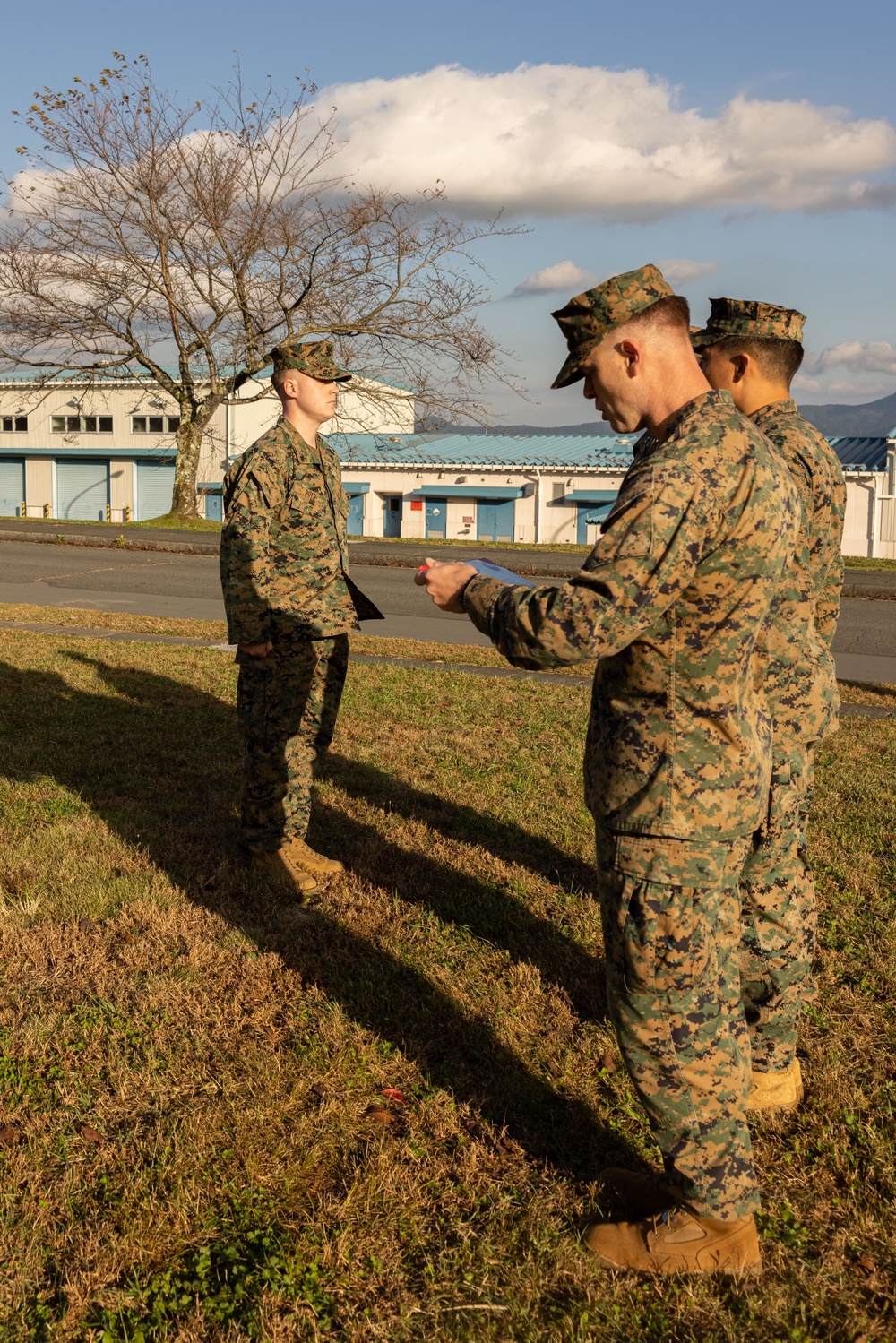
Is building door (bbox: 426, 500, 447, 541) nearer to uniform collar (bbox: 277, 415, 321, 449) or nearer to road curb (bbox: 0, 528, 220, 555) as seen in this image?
road curb (bbox: 0, 528, 220, 555)

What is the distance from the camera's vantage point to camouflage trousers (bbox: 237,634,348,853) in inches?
185

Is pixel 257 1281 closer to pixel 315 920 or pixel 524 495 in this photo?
pixel 315 920

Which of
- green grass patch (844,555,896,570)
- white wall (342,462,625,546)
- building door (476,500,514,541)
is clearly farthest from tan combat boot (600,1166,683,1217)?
building door (476,500,514,541)

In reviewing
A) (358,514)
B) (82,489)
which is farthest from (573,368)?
(82,489)

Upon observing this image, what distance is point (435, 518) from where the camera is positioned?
45.2 metres

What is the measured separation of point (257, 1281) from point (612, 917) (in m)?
1.13

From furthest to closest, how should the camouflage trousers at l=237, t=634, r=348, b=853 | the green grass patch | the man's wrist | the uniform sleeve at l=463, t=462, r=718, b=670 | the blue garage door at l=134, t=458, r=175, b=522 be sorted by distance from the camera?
the blue garage door at l=134, t=458, r=175, b=522, the green grass patch, the camouflage trousers at l=237, t=634, r=348, b=853, the man's wrist, the uniform sleeve at l=463, t=462, r=718, b=670

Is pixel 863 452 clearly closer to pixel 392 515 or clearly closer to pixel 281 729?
pixel 392 515

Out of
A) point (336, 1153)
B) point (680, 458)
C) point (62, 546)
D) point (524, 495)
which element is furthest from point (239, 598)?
point (524, 495)

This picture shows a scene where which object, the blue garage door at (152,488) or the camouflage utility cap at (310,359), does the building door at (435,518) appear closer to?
the blue garage door at (152,488)

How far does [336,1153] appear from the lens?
2865 mm

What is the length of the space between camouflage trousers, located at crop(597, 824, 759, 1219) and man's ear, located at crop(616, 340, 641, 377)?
0.99 m

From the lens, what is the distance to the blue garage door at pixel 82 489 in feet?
169

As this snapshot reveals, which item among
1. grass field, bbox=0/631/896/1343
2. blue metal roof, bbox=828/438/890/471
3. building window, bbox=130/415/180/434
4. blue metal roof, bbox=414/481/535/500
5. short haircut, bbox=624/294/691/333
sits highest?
building window, bbox=130/415/180/434
